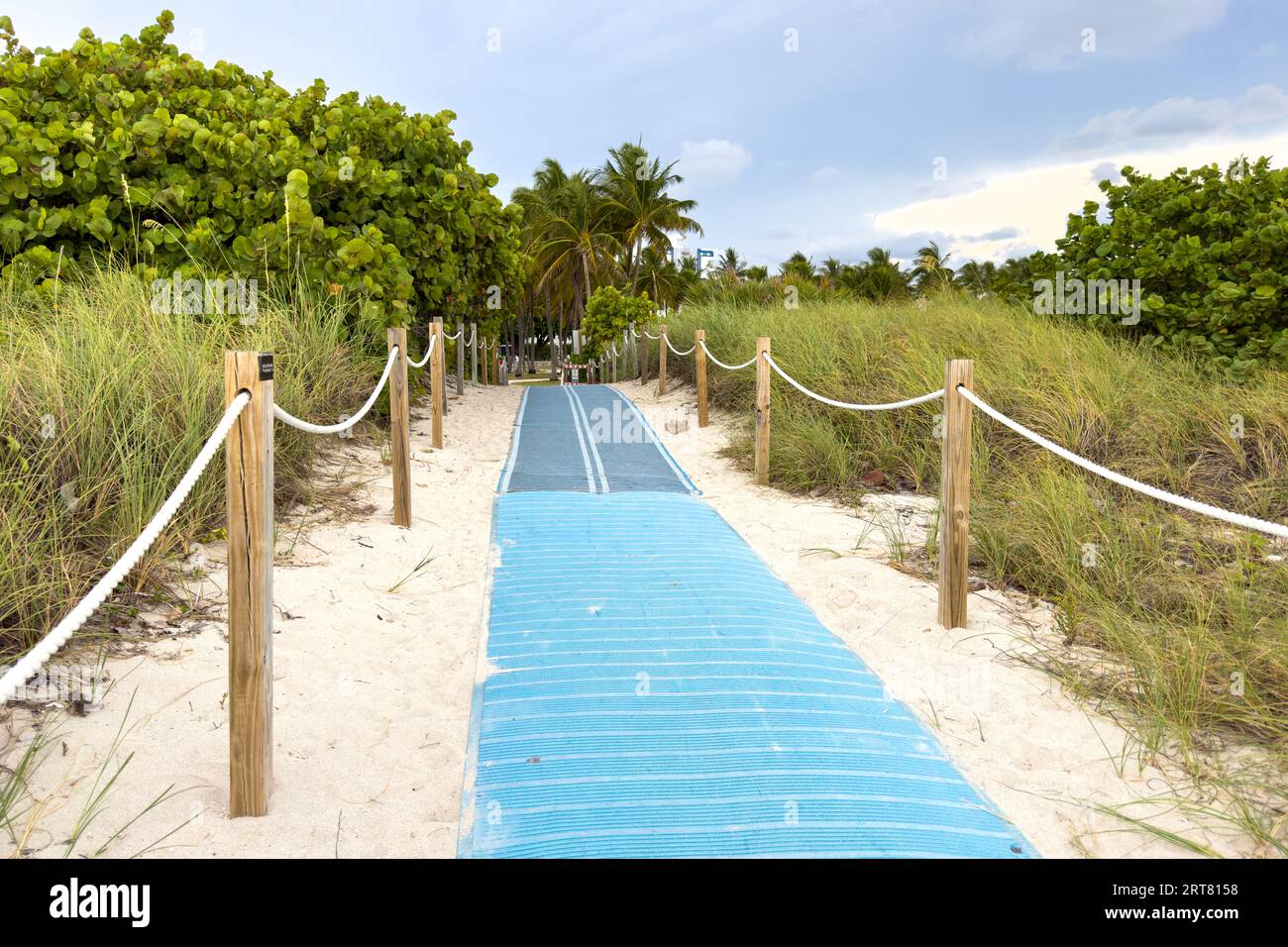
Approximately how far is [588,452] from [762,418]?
8.96 feet

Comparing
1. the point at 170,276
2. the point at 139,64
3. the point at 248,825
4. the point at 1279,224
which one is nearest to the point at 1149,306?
the point at 1279,224

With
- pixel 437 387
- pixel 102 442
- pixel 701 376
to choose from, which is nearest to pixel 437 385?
pixel 437 387

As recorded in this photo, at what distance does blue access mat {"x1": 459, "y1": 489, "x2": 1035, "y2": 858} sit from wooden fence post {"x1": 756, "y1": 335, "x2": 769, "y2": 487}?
266 centimetres

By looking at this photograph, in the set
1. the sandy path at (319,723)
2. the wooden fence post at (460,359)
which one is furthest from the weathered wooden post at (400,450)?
the wooden fence post at (460,359)

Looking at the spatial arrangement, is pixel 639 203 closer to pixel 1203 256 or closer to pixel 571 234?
pixel 571 234

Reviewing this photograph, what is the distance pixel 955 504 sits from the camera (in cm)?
449

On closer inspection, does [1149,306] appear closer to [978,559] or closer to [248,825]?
[978,559]

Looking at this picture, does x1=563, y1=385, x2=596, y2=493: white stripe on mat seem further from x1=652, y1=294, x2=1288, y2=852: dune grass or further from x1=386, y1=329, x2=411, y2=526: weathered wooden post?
x1=386, y1=329, x2=411, y2=526: weathered wooden post

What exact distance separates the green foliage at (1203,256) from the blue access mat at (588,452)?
5325 millimetres

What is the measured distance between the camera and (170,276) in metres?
8.95

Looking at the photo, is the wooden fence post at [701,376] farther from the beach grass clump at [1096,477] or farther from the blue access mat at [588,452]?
the blue access mat at [588,452]
